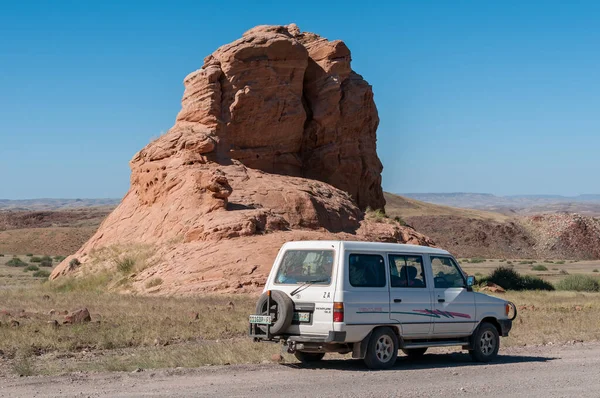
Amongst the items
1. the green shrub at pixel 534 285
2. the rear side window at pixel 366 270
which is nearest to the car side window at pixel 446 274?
the rear side window at pixel 366 270

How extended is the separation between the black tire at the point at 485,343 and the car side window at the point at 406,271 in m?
1.60

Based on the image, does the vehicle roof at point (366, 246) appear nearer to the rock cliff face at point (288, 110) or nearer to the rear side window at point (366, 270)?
the rear side window at point (366, 270)

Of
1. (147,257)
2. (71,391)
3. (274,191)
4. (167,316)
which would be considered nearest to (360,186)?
(274,191)

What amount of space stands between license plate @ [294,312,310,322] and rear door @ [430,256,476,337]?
2407 millimetres

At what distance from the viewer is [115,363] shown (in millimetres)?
13773

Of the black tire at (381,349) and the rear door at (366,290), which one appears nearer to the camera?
the rear door at (366,290)

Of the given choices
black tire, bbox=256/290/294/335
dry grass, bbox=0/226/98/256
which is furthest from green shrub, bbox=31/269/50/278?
black tire, bbox=256/290/294/335

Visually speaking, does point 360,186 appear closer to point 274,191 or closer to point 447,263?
point 274,191

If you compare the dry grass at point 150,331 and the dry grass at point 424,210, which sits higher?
the dry grass at point 424,210

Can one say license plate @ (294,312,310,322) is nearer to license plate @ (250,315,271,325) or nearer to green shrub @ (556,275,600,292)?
license plate @ (250,315,271,325)

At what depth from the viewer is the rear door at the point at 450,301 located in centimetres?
1413

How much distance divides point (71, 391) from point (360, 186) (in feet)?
106

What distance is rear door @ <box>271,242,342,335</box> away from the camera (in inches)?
505

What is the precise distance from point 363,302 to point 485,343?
3.12m
